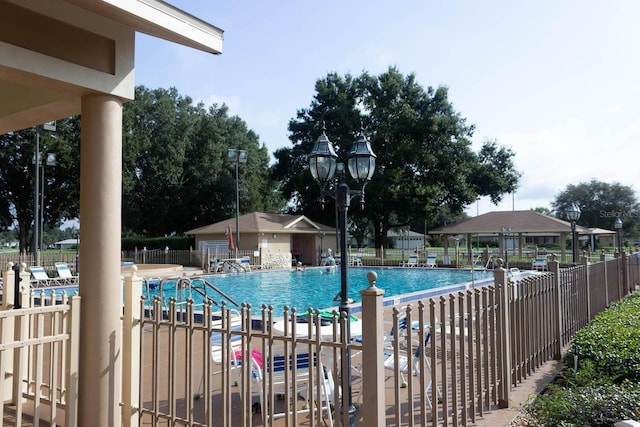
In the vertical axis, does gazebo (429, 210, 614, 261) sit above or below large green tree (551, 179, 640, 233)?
below

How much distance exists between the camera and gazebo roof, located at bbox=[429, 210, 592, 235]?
108ft

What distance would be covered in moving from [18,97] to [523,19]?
9.34 m

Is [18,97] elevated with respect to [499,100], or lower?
lower

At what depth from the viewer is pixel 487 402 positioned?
4.61 m

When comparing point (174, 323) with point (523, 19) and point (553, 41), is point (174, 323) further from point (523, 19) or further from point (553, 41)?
point (553, 41)

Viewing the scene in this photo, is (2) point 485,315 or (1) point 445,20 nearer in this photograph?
(2) point 485,315

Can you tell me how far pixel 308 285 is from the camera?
22.1 meters

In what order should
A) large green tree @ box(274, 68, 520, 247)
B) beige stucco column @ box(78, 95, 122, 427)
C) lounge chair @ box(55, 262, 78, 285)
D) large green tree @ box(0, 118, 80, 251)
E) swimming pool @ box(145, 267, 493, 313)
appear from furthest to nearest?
large green tree @ box(274, 68, 520, 247) → large green tree @ box(0, 118, 80, 251) → lounge chair @ box(55, 262, 78, 285) → swimming pool @ box(145, 267, 493, 313) → beige stucco column @ box(78, 95, 122, 427)

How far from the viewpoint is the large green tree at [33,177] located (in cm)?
3500

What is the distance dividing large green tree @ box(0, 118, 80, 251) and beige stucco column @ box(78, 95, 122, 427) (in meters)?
34.2

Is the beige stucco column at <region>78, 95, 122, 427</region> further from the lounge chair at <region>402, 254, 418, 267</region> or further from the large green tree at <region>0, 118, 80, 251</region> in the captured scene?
the large green tree at <region>0, 118, 80, 251</region>

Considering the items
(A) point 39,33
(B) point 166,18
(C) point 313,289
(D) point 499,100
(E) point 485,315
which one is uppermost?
(D) point 499,100

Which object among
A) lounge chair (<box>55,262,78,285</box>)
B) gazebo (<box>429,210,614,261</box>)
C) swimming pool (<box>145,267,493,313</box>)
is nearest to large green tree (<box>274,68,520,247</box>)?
gazebo (<box>429,210,614,261</box>)

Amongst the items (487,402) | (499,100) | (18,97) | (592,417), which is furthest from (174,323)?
(499,100)
